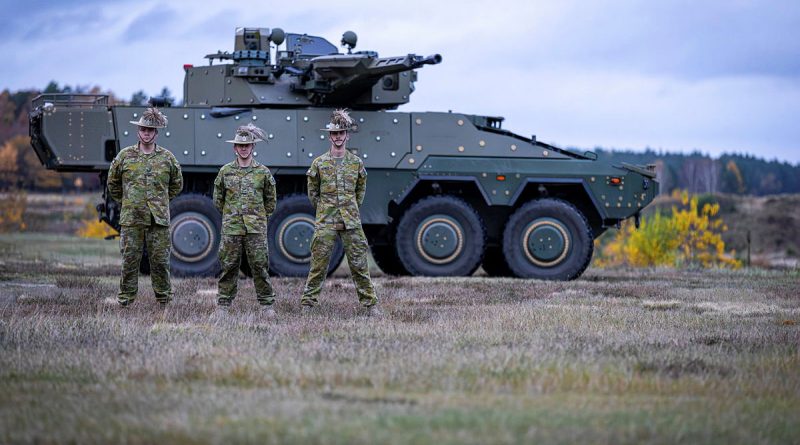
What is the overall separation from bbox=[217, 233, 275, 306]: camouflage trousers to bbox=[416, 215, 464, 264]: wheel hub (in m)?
6.44

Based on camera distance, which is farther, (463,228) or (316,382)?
(463,228)

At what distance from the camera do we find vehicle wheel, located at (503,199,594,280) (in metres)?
18.4

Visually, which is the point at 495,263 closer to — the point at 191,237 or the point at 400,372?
the point at 191,237

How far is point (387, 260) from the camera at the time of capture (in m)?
19.5

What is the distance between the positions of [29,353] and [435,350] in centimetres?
277

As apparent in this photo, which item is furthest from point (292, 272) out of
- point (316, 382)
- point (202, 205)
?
point (316, 382)

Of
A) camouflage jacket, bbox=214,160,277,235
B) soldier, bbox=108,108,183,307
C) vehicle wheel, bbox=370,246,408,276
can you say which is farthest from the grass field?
vehicle wheel, bbox=370,246,408,276

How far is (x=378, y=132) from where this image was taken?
18.2 m

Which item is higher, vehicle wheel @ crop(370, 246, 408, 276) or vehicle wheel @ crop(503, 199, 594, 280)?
vehicle wheel @ crop(503, 199, 594, 280)

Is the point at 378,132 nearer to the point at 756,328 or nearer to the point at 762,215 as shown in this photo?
the point at 756,328

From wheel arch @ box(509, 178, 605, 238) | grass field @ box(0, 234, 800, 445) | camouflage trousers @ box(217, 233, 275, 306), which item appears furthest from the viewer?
wheel arch @ box(509, 178, 605, 238)

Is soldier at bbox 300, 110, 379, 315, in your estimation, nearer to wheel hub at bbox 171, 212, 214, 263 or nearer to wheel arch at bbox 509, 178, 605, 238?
wheel hub at bbox 171, 212, 214, 263

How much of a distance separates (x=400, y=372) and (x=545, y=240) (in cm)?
1097

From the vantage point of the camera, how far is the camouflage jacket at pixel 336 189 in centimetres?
1212
